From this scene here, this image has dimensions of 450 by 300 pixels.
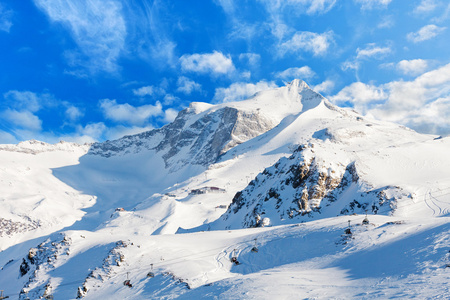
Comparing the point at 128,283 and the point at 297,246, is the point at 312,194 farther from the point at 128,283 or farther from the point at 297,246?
the point at 128,283

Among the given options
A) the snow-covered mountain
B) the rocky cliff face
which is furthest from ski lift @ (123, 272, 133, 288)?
the rocky cliff face

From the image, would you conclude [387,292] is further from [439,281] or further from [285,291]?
[285,291]

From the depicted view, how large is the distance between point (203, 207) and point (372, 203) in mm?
77824

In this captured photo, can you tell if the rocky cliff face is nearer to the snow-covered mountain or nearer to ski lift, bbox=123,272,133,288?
the snow-covered mountain

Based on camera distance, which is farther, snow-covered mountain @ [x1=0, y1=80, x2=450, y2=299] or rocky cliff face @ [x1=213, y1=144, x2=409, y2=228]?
rocky cliff face @ [x1=213, y1=144, x2=409, y2=228]

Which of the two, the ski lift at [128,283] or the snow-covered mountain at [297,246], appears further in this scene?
the ski lift at [128,283]

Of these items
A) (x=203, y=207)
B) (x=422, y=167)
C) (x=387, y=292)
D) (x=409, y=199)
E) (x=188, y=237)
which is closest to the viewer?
(x=387, y=292)

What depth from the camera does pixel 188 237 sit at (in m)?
51.6

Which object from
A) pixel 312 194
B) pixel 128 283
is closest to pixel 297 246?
pixel 128 283

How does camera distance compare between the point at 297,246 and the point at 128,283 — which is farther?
the point at 297,246

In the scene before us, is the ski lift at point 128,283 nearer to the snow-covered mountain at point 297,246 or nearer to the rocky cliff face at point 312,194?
the snow-covered mountain at point 297,246

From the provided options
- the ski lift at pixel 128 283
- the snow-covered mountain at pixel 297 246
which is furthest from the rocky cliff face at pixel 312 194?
the ski lift at pixel 128 283

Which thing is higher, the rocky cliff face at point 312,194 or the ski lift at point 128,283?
the rocky cliff face at point 312,194

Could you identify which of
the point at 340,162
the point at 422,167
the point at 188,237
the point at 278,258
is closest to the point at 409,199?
the point at 340,162
